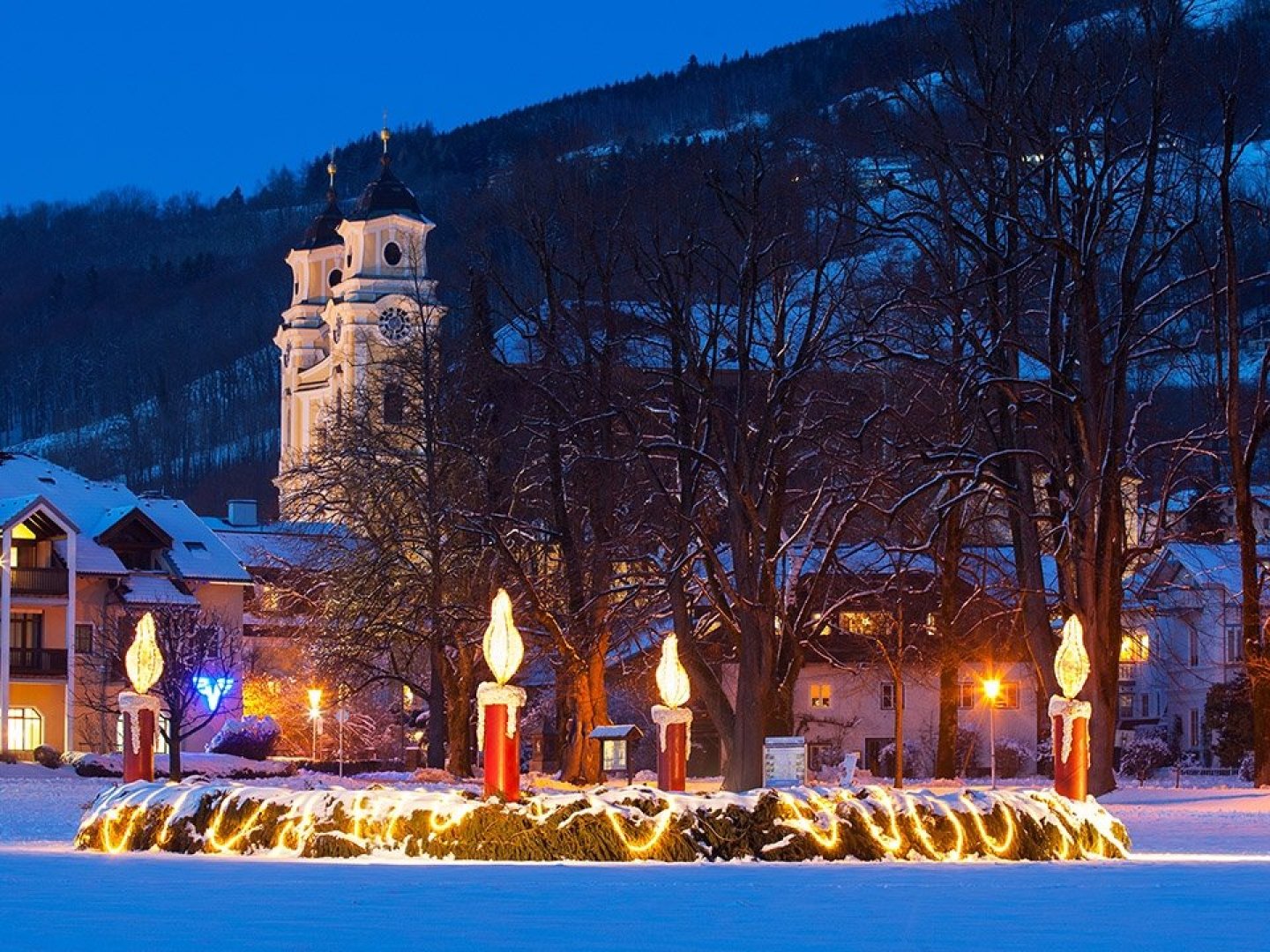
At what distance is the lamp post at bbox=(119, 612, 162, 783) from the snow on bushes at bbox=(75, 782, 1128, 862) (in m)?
4.26

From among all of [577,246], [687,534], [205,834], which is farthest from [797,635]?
[205,834]

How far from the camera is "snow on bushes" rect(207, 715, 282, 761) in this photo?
67938 mm

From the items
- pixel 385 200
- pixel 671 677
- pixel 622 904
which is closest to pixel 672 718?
pixel 671 677

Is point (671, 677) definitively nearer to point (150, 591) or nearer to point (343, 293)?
point (150, 591)

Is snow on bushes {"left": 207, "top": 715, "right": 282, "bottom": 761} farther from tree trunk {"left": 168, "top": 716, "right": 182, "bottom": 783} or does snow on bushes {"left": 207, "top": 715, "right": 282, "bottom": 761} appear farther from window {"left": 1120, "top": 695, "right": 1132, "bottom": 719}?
window {"left": 1120, "top": 695, "right": 1132, "bottom": 719}

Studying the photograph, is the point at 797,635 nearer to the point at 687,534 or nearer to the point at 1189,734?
the point at 687,534

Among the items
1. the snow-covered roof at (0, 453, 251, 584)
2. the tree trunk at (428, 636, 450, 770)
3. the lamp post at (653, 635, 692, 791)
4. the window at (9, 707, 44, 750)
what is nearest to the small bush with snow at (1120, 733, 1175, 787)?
the tree trunk at (428, 636, 450, 770)

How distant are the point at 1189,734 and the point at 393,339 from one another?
123 feet

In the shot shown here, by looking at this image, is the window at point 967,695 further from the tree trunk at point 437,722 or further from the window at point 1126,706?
the tree trunk at point 437,722

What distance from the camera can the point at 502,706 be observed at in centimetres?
2577

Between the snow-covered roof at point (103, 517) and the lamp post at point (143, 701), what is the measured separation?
4869 cm

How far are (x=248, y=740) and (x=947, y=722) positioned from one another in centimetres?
2478

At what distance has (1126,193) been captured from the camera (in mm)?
41188

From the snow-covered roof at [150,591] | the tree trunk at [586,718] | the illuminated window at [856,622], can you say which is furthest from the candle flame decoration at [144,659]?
the snow-covered roof at [150,591]
